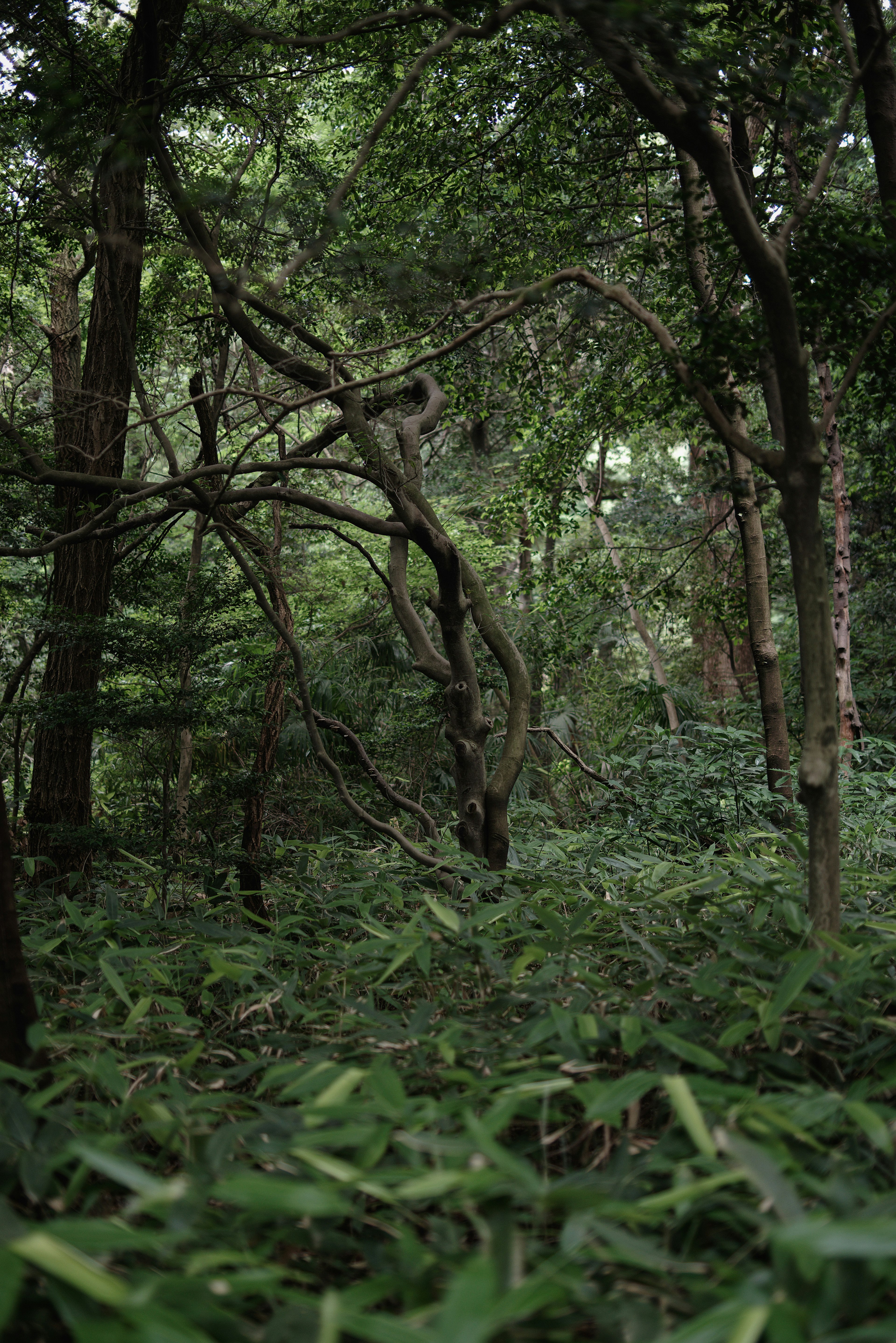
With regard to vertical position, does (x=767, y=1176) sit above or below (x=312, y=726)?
below

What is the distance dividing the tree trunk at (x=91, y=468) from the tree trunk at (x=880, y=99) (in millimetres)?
2538

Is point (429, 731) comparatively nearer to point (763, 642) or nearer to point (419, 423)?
point (763, 642)

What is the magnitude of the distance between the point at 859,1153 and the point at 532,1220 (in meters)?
0.49

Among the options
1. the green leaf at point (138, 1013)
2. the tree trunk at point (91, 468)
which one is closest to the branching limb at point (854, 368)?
the green leaf at point (138, 1013)

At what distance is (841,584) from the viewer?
6.76m

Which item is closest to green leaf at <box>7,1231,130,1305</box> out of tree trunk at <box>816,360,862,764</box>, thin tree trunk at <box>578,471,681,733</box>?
thin tree trunk at <box>578,471,681,733</box>

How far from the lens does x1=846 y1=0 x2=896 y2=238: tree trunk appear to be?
3.03 m

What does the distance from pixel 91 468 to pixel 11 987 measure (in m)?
3.28

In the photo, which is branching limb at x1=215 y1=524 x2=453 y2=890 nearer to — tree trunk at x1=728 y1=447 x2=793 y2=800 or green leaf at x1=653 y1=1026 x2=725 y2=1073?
green leaf at x1=653 y1=1026 x2=725 y2=1073

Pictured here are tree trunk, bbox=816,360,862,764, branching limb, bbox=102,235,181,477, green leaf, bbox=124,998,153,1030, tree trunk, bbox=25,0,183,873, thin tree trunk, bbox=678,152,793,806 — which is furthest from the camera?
tree trunk, bbox=816,360,862,764

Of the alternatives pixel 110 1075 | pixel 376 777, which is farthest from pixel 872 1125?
pixel 376 777

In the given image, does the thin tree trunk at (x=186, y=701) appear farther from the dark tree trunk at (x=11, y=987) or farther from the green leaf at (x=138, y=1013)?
the dark tree trunk at (x=11, y=987)

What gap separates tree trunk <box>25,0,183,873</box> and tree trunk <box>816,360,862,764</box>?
14.9ft

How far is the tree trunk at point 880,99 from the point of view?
3029mm
